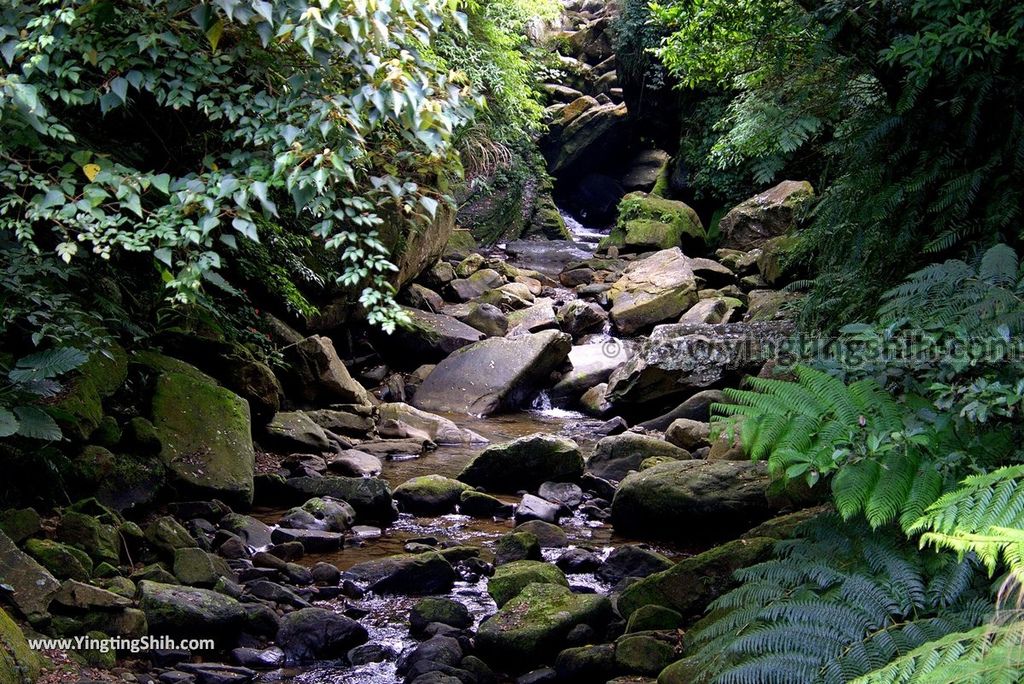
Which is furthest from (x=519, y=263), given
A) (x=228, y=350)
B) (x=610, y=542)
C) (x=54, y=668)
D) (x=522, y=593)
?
(x=54, y=668)

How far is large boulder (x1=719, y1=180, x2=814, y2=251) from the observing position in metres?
15.6

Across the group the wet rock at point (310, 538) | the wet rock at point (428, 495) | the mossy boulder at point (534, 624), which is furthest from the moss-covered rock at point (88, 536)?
the wet rock at point (428, 495)

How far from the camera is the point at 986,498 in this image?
2.69m

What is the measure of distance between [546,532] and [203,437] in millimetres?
2637

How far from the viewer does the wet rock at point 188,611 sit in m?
4.32

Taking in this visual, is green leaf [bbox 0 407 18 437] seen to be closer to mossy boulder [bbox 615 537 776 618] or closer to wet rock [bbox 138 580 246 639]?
wet rock [bbox 138 580 246 639]

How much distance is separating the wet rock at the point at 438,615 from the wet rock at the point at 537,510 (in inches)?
75.7

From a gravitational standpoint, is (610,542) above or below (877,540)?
below

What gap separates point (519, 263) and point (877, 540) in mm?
14967

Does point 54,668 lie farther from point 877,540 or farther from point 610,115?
point 610,115

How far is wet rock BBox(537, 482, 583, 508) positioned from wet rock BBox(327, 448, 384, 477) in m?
1.59

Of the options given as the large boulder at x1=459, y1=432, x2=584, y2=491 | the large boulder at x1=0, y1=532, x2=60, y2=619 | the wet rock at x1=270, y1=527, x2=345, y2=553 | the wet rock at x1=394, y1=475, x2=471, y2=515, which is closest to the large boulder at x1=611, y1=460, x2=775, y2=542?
the large boulder at x1=459, y1=432, x2=584, y2=491

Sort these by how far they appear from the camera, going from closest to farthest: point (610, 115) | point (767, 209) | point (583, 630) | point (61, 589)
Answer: point (61, 589) < point (583, 630) < point (767, 209) < point (610, 115)

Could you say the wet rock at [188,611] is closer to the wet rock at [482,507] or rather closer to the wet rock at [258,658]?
the wet rock at [258,658]
